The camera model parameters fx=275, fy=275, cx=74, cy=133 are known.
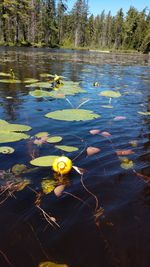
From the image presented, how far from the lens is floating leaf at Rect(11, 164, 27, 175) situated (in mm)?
3001

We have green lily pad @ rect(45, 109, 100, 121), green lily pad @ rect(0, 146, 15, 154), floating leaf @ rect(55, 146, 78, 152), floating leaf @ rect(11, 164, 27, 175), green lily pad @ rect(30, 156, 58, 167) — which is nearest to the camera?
floating leaf @ rect(11, 164, 27, 175)

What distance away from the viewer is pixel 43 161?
10.4 feet

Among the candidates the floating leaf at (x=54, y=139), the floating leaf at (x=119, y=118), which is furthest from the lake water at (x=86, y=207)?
the floating leaf at (x=119, y=118)

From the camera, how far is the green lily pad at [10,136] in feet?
12.2

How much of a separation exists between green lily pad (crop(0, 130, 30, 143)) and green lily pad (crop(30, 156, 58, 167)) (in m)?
0.68

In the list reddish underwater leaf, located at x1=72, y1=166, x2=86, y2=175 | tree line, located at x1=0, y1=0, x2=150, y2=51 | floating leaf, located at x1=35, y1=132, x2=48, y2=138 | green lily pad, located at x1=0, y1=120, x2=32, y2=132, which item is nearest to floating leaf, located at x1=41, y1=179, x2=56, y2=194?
reddish underwater leaf, located at x1=72, y1=166, x2=86, y2=175

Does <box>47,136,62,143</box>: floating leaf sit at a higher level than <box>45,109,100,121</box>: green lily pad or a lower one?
lower

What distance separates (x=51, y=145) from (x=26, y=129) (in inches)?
26.9

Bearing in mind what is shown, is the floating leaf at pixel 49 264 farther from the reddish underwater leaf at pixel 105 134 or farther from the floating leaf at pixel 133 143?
the reddish underwater leaf at pixel 105 134

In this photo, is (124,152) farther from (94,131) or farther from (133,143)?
(94,131)

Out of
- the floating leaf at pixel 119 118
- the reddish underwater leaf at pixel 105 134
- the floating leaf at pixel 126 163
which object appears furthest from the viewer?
the floating leaf at pixel 119 118

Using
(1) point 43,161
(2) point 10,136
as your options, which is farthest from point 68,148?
(2) point 10,136

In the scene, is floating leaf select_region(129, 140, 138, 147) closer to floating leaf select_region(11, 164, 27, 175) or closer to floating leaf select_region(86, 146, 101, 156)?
floating leaf select_region(86, 146, 101, 156)

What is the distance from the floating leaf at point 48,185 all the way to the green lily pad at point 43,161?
260 millimetres
